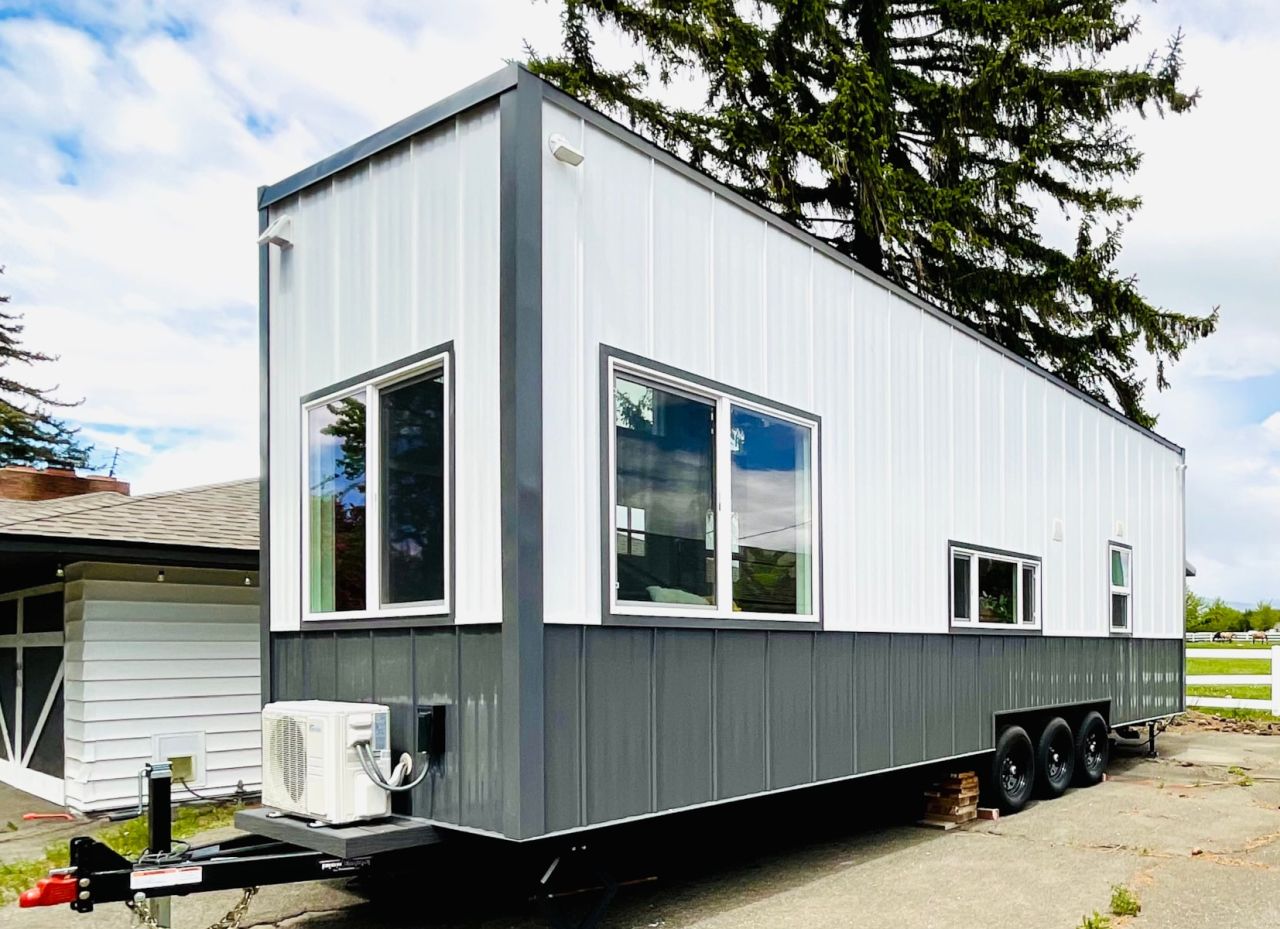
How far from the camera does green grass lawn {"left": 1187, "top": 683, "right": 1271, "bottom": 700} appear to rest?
17133 mm

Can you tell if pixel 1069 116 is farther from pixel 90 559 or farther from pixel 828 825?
pixel 90 559

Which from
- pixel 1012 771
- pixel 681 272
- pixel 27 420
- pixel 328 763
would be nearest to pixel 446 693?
pixel 328 763

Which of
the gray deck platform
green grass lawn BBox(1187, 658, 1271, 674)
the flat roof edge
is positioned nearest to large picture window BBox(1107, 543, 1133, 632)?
the flat roof edge

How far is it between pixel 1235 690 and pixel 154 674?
16750 mm

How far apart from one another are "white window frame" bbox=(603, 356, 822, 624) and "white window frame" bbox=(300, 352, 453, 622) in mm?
725

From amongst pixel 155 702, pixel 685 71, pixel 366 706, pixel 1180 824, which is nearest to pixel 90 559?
pixel 155 702

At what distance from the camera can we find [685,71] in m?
15.7

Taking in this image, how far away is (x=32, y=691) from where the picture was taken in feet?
32.2

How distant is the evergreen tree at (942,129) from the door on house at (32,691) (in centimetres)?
973

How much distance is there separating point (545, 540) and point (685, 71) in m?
12.7

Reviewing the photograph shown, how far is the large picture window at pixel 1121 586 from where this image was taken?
10555mm

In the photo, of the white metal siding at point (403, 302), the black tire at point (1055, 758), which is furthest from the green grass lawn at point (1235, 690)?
the white metal siding at point (403, 302)

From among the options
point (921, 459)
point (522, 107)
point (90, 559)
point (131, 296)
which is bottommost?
point (90, 559)

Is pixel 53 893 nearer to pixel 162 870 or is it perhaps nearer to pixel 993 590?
pixel 162 870
